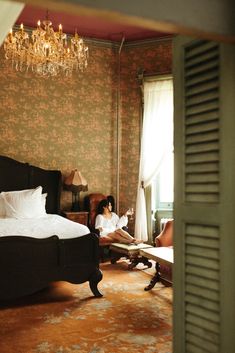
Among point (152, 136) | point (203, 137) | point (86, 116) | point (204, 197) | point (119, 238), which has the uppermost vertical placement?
point (86, 116)

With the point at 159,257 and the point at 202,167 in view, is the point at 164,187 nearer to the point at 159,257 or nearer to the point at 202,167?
the point at 159,257

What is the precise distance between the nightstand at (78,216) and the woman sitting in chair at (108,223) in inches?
7.8

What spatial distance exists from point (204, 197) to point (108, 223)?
4612 mm

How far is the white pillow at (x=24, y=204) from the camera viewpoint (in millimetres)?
5274

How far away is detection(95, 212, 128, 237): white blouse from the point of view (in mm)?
6066

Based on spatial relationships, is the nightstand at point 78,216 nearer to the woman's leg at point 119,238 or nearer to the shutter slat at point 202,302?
the woman's leg at point 119,238

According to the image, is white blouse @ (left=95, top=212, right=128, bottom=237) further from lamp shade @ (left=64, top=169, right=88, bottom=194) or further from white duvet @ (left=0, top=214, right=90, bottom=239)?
white duvet @ (left=0, top=214, right=90, bottom=239)

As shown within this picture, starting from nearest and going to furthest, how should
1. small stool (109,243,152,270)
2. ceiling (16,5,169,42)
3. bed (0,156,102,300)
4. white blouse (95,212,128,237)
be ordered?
bed (0,156,102,300), small stool (109,243,152,270), ceiling (16,5,169,42), white blouse (95,212,128,237)

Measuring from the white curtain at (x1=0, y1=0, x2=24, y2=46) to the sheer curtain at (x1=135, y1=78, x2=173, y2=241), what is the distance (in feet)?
15.7

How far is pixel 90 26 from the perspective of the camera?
20.1 ft

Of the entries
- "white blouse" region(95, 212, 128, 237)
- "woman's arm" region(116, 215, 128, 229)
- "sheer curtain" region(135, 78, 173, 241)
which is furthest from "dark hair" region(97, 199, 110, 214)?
"sheer curtain" region(135, 78, 173, 241)

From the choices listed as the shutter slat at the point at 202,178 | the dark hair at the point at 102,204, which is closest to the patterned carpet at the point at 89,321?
the dark hair at the point at 102,204

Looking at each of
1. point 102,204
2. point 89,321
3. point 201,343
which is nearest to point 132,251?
point 102,204

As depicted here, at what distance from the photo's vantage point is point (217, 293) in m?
1.57
